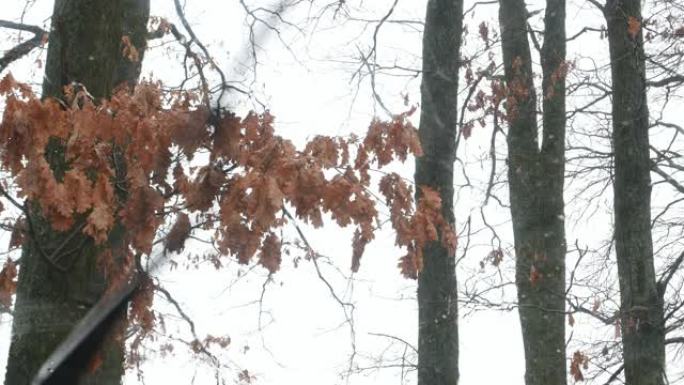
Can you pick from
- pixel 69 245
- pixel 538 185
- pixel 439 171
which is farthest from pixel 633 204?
pixel 69 245

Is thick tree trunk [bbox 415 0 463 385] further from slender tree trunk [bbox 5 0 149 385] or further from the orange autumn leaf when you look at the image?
the orange autumn leaf

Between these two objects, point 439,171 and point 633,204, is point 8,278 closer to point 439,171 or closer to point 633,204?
point 439,171

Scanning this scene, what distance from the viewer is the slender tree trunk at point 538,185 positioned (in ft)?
34.8

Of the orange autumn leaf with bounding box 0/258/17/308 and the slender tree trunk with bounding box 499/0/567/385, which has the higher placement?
the slender tree trunk with bounding box 499/0/567/385

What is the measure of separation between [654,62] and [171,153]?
6.83m

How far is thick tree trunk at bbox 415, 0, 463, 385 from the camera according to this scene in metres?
9.89

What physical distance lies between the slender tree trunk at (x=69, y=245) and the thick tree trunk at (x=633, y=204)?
475 centimetres

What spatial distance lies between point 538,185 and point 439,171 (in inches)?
57.9

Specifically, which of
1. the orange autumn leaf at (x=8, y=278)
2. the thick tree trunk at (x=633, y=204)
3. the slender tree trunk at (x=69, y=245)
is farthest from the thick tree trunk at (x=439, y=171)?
the orange autumn leaf at (x=8, y=278)

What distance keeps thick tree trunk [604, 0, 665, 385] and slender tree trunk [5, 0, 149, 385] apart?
475cm

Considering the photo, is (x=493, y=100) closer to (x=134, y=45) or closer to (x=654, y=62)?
(x=654, y=62)

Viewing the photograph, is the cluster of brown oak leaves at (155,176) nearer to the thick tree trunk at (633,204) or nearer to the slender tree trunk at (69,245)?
the slender tree trunk at (69,245)

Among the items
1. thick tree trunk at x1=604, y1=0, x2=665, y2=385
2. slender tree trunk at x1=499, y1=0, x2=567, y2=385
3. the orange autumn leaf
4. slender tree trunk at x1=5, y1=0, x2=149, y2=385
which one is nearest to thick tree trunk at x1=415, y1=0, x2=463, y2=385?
slender tree trunk at x1=499, y1=0, x2=567, y2=385

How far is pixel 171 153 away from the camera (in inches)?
177
